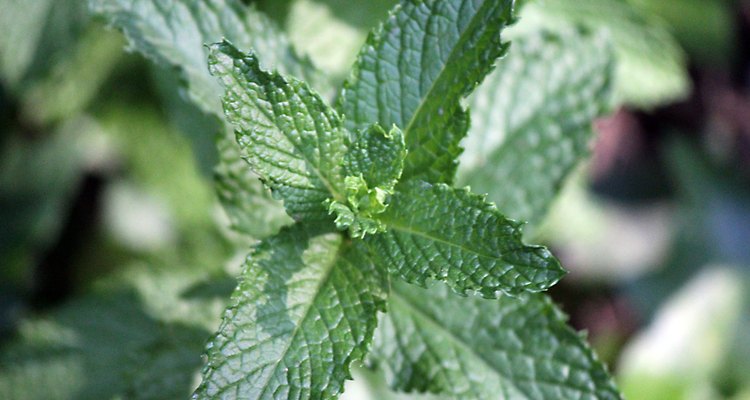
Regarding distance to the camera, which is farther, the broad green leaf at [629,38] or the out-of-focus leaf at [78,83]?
the out-of-focus leaf at [78,83]

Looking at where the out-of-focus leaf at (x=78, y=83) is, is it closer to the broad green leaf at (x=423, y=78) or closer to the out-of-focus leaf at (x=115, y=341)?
the out-of-focus leaf at (x=115, y=341)

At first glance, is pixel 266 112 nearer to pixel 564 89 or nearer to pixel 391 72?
pixel 391 72

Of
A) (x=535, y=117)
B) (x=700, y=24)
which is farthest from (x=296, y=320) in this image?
(x=700, y=24)

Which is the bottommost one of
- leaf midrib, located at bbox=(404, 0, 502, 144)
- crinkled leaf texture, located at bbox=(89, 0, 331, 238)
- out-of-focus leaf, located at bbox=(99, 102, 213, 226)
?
leaf midrib, located at bbox=(404, 0, 502, 144)

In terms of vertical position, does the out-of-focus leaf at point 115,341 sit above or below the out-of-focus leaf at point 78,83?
below

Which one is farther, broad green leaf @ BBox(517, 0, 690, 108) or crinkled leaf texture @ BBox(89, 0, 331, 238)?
broad green leaf @ BBox(517, 0, 690, 108)

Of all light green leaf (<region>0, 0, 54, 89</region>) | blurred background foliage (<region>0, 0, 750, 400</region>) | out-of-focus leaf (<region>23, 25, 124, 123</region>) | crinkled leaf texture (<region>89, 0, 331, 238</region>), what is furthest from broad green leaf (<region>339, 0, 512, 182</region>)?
out-of-focus leaf (<region>23, 25, 124, 123</region>)

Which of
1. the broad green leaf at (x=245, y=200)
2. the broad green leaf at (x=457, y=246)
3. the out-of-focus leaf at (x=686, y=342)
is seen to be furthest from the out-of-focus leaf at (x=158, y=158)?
the out-of-focus leaf at (x=686, y=342)

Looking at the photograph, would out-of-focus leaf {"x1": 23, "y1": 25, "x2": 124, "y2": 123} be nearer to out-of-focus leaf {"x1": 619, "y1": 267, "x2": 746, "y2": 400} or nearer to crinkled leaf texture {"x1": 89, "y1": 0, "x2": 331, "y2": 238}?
crinkled leaf texture {"x1": 89, "y1": 0, "x2": 331, "y2": 238}
